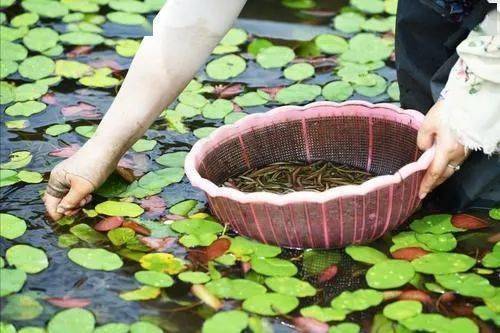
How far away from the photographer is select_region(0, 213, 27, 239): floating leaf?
7.63 feet

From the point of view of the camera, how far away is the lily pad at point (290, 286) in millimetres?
2133

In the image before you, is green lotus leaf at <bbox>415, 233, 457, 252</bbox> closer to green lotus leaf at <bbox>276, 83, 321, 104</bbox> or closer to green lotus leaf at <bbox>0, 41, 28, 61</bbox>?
green lotus leaf at <bbox>276, 83, 321, 104</bbox>

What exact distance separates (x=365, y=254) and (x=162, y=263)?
0.46 meters

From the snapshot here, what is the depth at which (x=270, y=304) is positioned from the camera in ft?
6.86

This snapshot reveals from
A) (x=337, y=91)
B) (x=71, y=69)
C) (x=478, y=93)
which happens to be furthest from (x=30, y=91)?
(x=478, y=93)

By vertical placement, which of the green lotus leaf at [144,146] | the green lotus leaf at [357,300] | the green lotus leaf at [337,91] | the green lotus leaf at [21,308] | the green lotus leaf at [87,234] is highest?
the green lotus leaf at [337,91]

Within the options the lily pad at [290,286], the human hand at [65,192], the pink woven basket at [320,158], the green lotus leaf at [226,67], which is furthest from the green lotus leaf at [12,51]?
the lily pad at [290,286]

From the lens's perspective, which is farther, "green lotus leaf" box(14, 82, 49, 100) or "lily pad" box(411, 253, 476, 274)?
"green lotus leaf" box(14, 82, 49, 100)

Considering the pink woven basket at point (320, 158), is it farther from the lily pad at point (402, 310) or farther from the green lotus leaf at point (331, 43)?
the green lotus leaf at point (331, 43)

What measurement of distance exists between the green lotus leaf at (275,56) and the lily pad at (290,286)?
1.14m

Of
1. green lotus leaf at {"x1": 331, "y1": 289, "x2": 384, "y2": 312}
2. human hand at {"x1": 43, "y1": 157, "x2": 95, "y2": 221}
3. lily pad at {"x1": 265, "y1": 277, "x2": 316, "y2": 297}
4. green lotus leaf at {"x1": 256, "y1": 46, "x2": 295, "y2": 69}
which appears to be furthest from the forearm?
green lotus leaf at {"x1": 256, "y1": 46, "x2": 295, "y2": 69}

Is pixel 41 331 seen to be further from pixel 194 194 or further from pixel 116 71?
pixel 116 71

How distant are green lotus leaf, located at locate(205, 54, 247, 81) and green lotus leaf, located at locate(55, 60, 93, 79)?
1.27 feet

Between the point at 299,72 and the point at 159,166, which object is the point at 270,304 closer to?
the point at 159,166
